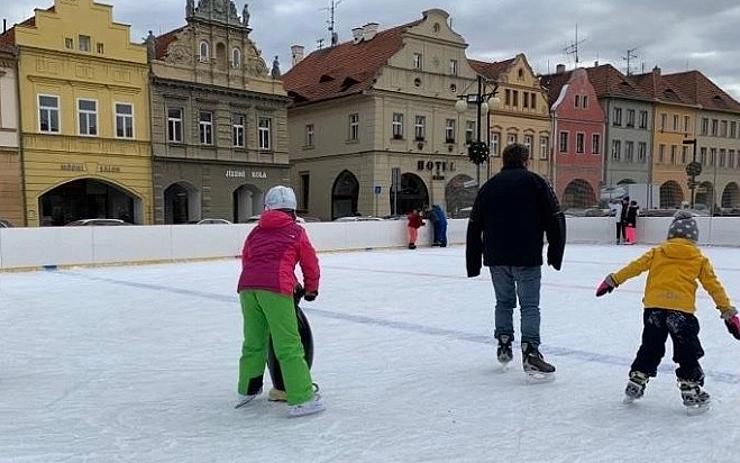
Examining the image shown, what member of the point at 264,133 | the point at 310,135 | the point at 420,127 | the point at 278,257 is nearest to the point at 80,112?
the point at 264,133

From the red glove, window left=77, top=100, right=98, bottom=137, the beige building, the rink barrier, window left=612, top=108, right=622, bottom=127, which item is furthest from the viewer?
window left=612, top=108, right=622, bottom=127

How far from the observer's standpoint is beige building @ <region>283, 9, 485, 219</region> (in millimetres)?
34594

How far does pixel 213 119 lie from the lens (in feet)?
99.2

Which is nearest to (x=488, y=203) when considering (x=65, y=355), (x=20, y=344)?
(x=65, y=355)

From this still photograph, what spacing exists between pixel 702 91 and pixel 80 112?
4526 cm

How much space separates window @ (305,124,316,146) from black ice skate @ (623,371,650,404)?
113 ft

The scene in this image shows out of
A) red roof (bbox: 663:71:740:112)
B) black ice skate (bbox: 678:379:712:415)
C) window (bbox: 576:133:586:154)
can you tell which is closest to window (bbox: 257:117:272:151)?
window (bbox: 576:133:586:154)

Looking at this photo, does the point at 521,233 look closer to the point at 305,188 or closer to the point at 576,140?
the point at 305,188

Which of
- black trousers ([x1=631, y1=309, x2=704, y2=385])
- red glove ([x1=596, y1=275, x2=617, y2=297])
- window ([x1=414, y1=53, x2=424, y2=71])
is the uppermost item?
window ([x1=414, y1=53, x2=424, y2=71])

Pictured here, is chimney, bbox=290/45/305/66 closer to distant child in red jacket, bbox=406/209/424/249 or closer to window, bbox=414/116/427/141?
window, bbox=414/116/427/141

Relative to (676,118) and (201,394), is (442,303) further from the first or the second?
(676,118)

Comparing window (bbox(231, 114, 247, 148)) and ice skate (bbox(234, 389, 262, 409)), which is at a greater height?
window (bbox(231, 114, 247, 148))

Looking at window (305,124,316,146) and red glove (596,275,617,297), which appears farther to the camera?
window (305,124,316,146)

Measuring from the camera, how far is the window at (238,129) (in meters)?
31.0
